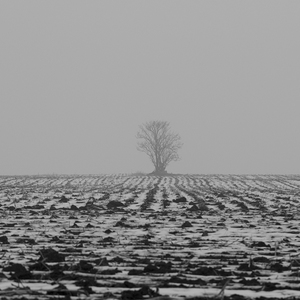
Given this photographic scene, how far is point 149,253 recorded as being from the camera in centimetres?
978

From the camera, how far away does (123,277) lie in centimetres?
772

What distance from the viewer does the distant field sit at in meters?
6.94

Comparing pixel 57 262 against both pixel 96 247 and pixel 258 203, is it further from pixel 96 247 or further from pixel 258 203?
pixel 258 203

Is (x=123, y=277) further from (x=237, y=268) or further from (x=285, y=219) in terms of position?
(x=285, y=219)

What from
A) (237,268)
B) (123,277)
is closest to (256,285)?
(237,268)

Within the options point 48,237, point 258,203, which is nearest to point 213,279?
point 48,237

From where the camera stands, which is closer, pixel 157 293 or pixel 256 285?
pixel 157 293

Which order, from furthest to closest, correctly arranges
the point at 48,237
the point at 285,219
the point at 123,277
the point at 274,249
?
the point at 285,219 < the point at 48,237 < the point at 274,249 < the point at 123,277

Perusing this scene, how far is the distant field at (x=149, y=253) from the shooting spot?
273 inches

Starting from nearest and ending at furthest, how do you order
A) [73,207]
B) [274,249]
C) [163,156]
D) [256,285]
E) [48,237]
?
[256,285] < [274,249] < [48,237] < [73,207] < [163,156]

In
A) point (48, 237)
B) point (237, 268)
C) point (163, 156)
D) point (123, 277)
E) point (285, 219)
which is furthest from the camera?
point (163, 156)

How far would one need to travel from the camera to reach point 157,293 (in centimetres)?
666

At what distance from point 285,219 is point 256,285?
7.99m

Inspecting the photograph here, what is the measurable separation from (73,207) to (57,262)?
29.7 ft
